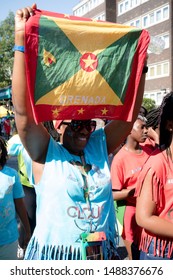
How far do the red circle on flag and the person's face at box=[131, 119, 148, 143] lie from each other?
1.50m

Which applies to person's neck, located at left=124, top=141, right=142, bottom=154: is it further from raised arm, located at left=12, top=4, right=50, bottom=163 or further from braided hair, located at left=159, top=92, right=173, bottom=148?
raised arm, located at left=12, top=4, right=50, bottom=163

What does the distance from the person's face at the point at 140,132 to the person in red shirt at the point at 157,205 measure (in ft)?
4.47

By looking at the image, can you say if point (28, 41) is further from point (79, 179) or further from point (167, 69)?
point (167, 69)

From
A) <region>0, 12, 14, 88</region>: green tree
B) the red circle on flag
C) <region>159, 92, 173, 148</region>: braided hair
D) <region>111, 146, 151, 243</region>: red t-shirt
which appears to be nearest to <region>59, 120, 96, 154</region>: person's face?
the red circle on flag

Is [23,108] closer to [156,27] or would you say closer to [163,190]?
[163,190]

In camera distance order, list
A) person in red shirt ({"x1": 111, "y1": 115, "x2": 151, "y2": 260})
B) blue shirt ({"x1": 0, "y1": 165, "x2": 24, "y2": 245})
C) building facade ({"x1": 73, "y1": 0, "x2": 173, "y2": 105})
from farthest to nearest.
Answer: building facade ({"x1": 73, "y1": 0, "x2": 173, "y2": 105}), person in red shirt ({"x1": 111, "y1": 115, "x2": 151, "y2": 260}), blue shirt ({"x1": 0, "y1": 165, "x2": 24, "y2": 245})

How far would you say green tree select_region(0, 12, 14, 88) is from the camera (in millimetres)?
28734

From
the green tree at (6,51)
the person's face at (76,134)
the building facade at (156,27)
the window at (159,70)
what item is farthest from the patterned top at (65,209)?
the green tree at (6,51)

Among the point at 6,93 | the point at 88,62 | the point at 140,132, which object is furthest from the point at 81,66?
the point at 6,93

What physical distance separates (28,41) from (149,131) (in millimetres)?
2120

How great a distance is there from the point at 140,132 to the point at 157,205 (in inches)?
63.8

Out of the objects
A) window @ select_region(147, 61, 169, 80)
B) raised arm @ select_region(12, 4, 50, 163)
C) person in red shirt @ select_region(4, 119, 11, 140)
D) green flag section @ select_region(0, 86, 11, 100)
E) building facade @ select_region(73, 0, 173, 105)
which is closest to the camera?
raised arm @ select_region(12, 4, 50, 163)
